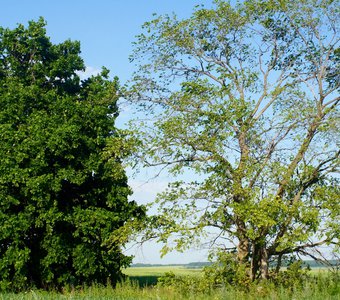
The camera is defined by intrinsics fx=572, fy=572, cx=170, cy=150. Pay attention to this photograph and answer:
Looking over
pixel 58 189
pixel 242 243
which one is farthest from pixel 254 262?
pixel 58 189

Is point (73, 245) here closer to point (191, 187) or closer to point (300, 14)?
point (191, 187)

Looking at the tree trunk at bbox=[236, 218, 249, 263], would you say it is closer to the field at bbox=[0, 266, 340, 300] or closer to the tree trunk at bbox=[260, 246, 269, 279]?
the tree trunk at bbox=[260, 246, 269, 279]

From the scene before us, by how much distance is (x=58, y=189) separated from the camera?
27250mm

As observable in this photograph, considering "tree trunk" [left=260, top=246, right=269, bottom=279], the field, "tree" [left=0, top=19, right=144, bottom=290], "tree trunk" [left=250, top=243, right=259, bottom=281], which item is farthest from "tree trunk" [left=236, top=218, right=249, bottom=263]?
"tree" [left=0, top=19, right=144, bottom=290]

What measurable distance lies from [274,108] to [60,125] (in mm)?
10635

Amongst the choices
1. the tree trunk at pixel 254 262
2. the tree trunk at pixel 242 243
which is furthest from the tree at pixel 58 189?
the tree trunk at pixel 254 262

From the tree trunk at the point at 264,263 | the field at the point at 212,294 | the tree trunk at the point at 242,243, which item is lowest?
the field at the point at 212,294

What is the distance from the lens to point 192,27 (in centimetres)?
2783

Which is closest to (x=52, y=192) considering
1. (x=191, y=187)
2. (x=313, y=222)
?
(x=191, y=187)

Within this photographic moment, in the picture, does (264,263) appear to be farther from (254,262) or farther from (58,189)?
(58,189)

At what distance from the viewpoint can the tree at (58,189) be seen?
27422 mm

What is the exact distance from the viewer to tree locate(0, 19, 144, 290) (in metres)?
27.4

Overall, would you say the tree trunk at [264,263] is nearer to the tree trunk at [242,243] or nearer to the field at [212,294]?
the tree trunk at [242,243]

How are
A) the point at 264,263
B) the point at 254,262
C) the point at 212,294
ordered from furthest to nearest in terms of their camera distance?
the point at 254,262
the point at 264,263
the point at 212,294
